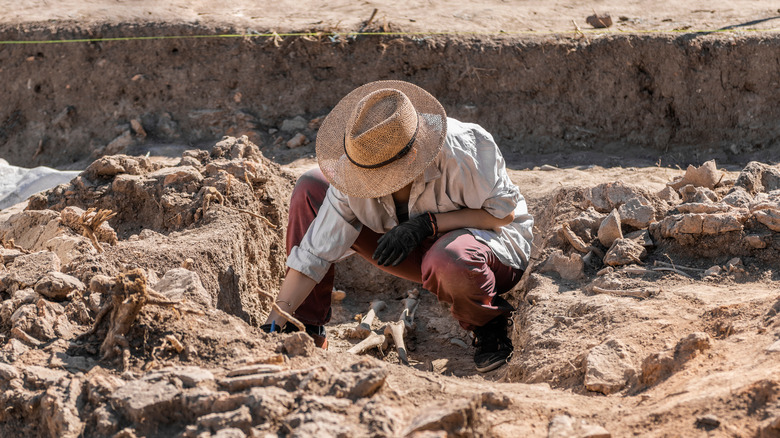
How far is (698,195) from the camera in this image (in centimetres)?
393

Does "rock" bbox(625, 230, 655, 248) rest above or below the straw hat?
below

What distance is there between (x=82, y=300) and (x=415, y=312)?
6.86 feet

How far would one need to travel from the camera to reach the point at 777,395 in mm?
1983

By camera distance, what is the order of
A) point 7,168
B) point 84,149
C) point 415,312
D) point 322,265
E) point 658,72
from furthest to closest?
point 84,149, point 658,72, point 7,168, point 415,312, point 322,265

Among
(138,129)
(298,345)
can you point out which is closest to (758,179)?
Answer: (298,345)

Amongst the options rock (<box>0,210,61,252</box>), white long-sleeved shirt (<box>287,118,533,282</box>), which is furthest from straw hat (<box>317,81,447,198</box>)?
rock (<box>0,210,61,252</box>)

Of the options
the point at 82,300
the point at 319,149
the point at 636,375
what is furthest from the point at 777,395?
the point at 82,300

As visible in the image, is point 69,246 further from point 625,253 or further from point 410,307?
point 625,253

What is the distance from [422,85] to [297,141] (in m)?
1.30

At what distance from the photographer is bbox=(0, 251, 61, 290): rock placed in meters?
2.90

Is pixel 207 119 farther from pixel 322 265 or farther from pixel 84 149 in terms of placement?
pixel 322 265

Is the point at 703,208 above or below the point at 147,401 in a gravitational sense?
below

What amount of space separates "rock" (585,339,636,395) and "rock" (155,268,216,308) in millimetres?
1454

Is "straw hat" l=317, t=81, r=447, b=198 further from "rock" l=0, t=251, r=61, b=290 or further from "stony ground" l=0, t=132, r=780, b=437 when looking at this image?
"rock" l=0, t=251, r=61, b=290
